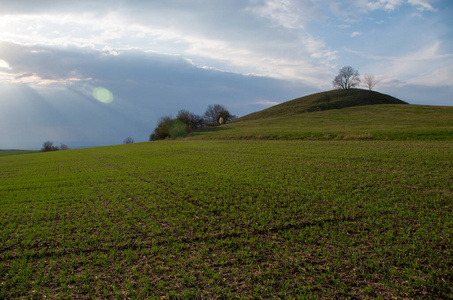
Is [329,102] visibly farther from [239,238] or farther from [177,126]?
[239,238]

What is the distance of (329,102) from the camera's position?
81.7m

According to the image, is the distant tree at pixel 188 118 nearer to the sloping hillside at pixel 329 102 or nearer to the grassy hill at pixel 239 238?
the sloping hillside at pixel 329 102

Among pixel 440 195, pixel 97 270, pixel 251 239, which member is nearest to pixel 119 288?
pixel 97 270

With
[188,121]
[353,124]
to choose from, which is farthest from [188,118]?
[353,124]

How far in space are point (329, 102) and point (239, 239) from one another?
82562mm

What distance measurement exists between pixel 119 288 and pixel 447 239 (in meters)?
7.59

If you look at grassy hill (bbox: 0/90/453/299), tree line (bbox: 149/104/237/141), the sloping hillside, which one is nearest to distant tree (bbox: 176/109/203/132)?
tree line (bbox: 149/104/237/141)

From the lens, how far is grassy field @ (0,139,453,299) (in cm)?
518

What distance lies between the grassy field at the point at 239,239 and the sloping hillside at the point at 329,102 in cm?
6503

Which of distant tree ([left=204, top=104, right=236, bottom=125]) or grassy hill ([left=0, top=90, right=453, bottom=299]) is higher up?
distant tree ([left=204, top=104, right=236, bottom=125])

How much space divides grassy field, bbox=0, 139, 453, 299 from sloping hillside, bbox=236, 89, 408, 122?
65.0 meters

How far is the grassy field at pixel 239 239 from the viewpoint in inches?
204

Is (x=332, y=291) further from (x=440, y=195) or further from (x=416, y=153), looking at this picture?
(x=416, y=153)

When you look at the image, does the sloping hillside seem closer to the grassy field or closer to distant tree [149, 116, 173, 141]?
distant tree [149, 116, 173, 141]
